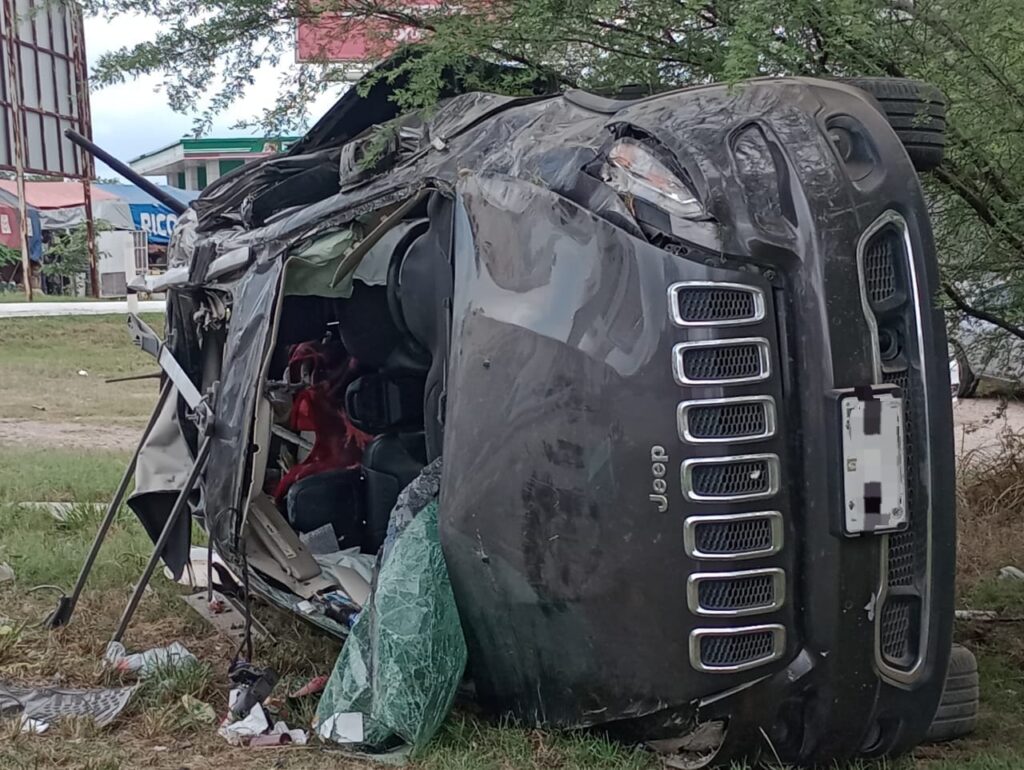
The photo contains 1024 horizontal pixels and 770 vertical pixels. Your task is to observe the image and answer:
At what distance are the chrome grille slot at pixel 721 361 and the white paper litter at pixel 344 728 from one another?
4.13 feet

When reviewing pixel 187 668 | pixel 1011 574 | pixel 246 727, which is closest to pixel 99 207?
pixel 187 668

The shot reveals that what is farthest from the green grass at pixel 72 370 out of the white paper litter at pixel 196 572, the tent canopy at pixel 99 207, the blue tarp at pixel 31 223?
the tent canopy at pixel 99 207

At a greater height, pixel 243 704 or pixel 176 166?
pixel 176 166

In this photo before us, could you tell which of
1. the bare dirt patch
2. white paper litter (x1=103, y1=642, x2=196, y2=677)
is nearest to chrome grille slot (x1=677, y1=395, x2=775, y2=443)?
white paper litter (x1=103, y1=642, x2=196, y2=677)

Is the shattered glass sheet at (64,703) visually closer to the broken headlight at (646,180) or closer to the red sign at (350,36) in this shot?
the broken headlight at (646,180)

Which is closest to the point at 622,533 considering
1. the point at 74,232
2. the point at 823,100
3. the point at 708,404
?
the point at 708,404

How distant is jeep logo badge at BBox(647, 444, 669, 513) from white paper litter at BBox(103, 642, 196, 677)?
1874 mm

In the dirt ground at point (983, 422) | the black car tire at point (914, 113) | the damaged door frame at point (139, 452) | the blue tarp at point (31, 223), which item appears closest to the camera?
the black car tire at point (914, 113)

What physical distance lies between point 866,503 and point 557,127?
1231mm

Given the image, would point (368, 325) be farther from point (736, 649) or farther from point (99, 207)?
point (99, 207)

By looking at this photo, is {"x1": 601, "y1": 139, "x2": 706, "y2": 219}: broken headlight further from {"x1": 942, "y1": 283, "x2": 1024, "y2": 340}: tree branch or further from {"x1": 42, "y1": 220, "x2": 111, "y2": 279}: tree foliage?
{"x1": 42, "y1": 220, "x2": 111, "y2": 279}: tree foliage

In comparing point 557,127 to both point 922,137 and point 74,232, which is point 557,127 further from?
point 74,232

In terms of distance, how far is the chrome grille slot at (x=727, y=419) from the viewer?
2492 mm

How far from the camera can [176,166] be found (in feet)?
123
